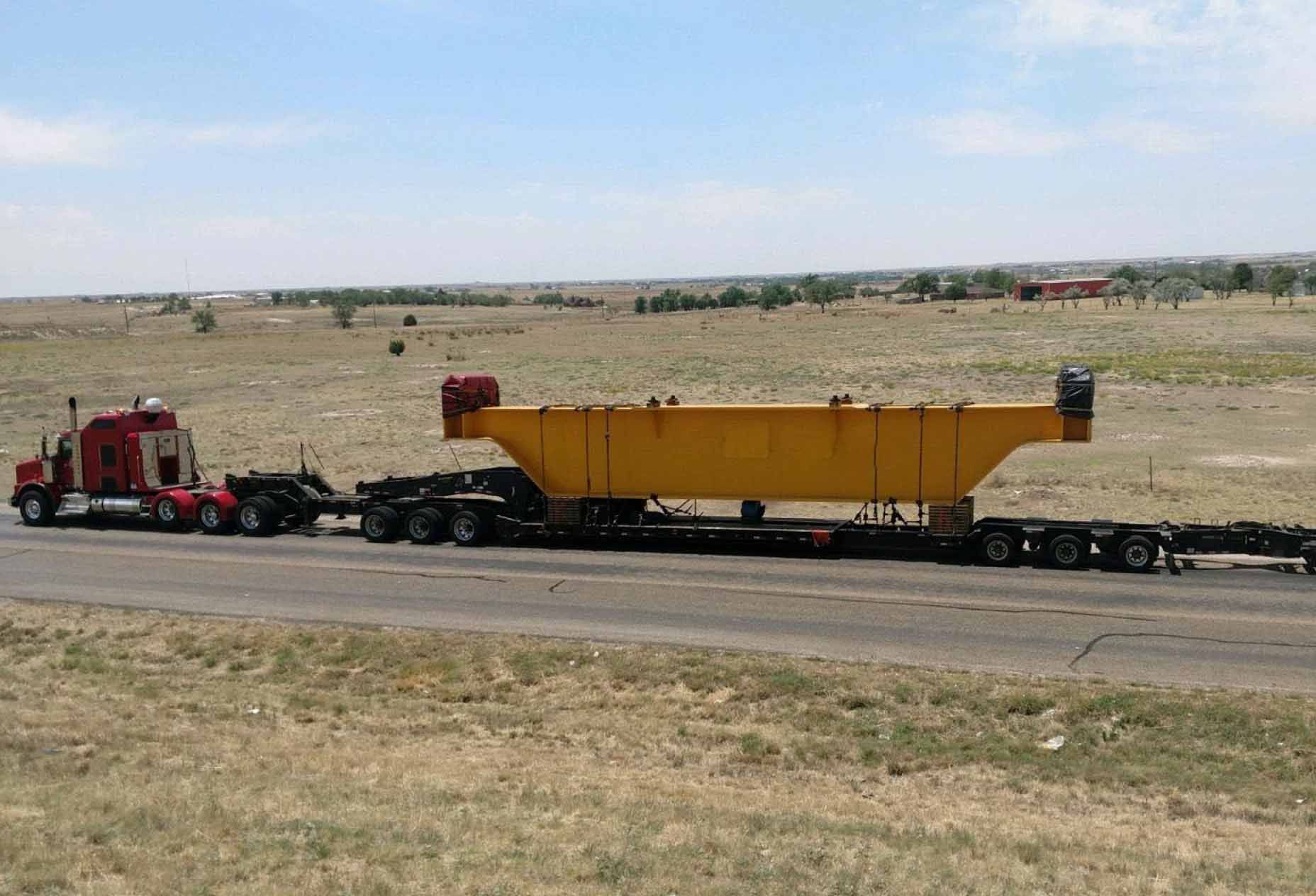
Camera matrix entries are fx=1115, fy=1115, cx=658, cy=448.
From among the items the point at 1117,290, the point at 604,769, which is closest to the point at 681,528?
the point at 604,769

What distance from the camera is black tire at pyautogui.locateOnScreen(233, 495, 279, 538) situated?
2553 centimetres

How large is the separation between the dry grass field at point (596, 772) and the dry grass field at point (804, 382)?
13.0m

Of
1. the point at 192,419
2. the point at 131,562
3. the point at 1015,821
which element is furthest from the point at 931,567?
the point at 192,419

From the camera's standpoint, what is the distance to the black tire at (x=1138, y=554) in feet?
67.2

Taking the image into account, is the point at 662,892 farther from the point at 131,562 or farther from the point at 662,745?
the point at 131,562

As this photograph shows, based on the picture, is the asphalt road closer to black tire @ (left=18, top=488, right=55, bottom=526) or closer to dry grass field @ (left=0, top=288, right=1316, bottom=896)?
dry grass field @ (left=0, top=288, right=1316, bottom=896)

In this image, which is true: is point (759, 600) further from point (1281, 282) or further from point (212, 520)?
point (1281, 282)

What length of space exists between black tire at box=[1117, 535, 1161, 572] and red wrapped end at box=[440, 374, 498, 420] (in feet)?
43.5

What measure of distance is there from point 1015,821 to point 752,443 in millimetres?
12641

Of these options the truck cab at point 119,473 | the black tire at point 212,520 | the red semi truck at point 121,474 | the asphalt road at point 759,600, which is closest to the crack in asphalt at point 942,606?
the asphalt road at point 759,600

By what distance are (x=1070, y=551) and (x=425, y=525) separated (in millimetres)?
13369

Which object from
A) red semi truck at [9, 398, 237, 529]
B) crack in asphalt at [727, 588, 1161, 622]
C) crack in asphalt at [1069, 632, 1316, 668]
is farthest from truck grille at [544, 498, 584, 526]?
→ crack in asphalt at [1069, 632, 1316, 668]

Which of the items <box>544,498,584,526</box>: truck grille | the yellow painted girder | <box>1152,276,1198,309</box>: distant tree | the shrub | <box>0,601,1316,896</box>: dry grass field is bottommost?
<box>0,601,1316,896</box>: dry grass field

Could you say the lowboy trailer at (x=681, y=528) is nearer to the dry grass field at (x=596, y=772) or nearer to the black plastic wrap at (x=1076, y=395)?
the black plastic wrap at (x=1076, y=395)
